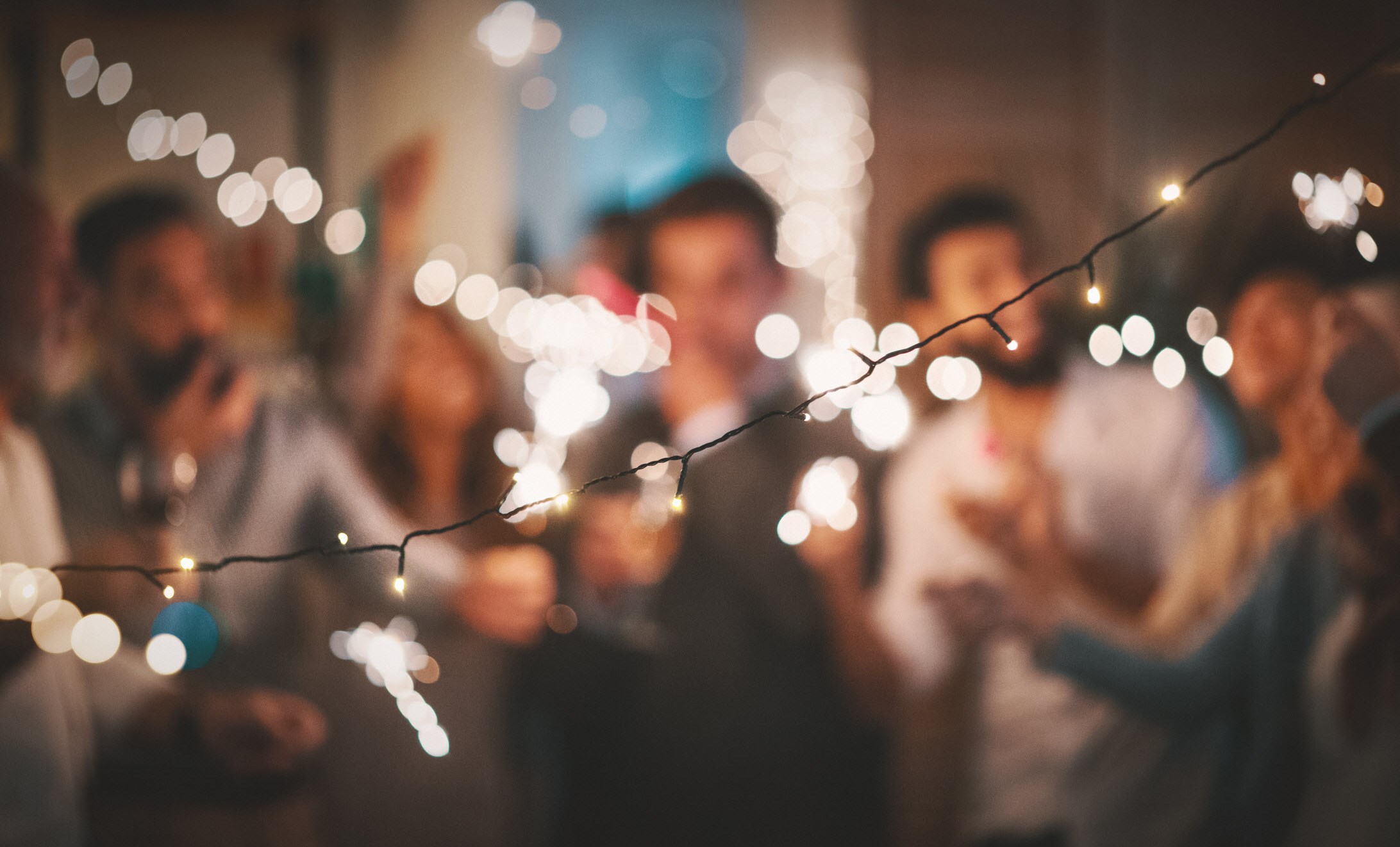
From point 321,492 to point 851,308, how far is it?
1087 mm

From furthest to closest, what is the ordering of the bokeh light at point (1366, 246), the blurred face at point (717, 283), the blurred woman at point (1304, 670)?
the blurred face at point (717, 283)
the blurred woman at point (1304, 670)
the bokeh light at point (1366, 246)

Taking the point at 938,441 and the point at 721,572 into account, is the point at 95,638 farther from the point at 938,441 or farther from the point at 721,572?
the point at 938,441

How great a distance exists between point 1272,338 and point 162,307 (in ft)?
6.82

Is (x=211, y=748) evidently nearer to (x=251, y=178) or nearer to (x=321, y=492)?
(x=321, y=492)

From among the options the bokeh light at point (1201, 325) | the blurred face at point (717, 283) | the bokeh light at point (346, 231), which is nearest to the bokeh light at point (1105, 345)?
the bokeh light at point (1201, 325)

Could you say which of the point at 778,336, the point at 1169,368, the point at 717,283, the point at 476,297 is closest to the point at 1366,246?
the point at 1169,368

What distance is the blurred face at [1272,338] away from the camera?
5.37 ft

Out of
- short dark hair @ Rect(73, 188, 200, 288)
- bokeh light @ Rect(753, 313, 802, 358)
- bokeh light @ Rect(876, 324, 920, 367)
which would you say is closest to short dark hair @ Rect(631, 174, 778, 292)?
bokeh light @ Rect(753, 313, 802, 358)

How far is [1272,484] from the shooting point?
1664 millimetres

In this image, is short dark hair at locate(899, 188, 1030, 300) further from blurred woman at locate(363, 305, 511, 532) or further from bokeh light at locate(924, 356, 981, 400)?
blurred woman at locate(363, 305, 511, 532)

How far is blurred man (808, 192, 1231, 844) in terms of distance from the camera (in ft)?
5.57

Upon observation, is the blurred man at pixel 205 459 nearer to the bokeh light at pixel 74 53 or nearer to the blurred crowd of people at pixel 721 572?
the blurred crowd of people at pixel 721 572

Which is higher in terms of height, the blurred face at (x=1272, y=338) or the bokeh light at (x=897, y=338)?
the bokeh light at (x=897, y=338)

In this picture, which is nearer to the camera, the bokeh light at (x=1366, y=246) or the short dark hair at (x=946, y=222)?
the bokeh light at (x=1366, y=246)
